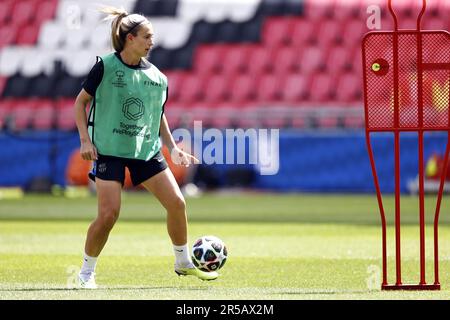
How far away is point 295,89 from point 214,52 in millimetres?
2804

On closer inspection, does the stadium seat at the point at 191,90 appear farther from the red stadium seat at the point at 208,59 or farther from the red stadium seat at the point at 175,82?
the red stadium seat at the point at 208,59

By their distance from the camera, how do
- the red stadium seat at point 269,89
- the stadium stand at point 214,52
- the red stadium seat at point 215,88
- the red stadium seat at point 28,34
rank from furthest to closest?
the red stadium seat at point 28,34
the red stadium seat at point 215,88
the red stadium seat at point 269,89
the stadium stand at point 214,52

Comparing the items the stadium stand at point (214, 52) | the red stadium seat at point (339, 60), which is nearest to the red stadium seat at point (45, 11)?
the stadium stand at point (214, 52)

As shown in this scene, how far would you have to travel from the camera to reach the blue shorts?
355 inches

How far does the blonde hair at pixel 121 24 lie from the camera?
29.7 feet

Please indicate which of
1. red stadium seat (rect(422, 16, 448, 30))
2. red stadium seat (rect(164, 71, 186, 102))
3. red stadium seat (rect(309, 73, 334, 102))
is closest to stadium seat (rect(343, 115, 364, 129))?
red stadium seat (rect(309, 73, 334, 102))

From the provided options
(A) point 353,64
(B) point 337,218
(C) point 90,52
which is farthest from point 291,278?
(C) point 90,52

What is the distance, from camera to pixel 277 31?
104 ft

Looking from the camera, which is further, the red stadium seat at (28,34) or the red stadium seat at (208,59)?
the red stadium seat at (28,34)

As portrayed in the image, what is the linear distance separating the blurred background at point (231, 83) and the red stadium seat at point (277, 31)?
0.03m
